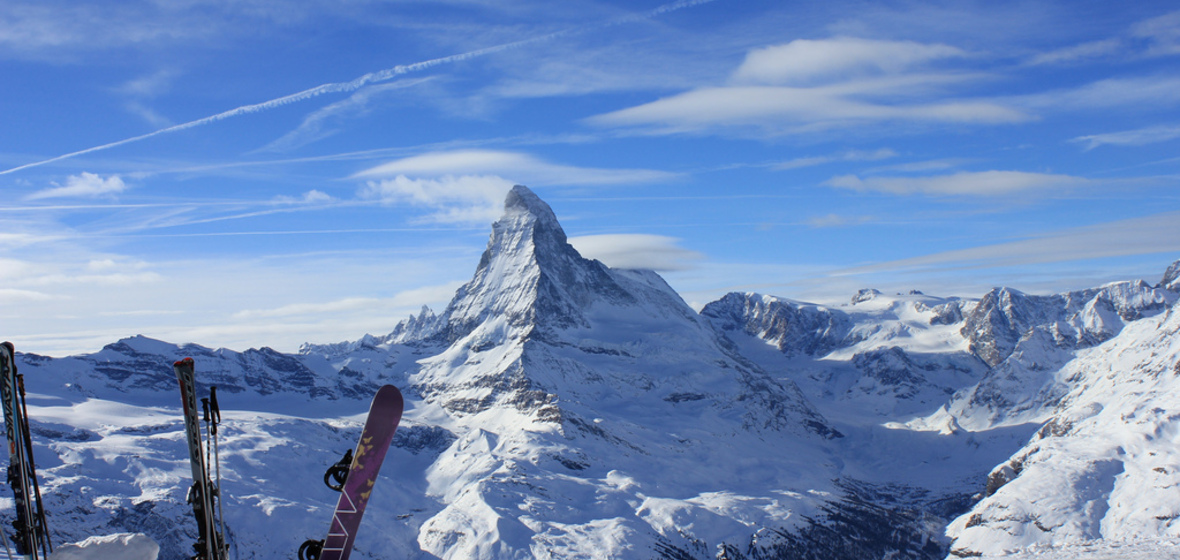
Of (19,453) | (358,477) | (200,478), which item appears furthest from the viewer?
(358,477)

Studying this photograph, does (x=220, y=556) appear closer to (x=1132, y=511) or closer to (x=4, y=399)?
(x=4, y=399)

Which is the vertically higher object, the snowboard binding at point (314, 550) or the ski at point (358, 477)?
the ski at point (358, 477)

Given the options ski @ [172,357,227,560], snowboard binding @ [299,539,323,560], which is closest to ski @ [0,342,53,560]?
ski @ [172,357,227,560]

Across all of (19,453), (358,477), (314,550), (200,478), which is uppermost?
(19,453)

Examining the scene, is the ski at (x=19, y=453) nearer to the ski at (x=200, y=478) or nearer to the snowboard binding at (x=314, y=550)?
the ski at (x=200, y=478)

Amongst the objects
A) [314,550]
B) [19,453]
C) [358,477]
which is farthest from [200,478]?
[19,453]

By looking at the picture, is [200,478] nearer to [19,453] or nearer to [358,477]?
→ [358,477]

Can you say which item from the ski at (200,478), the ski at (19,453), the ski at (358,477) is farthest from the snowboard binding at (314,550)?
the ski at (19,453)

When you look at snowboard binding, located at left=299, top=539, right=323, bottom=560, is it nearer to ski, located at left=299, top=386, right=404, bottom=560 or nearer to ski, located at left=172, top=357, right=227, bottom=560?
ski, located at left=299, top=386, right=404, bottom=560

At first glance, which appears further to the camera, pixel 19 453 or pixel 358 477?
pixel 358 477

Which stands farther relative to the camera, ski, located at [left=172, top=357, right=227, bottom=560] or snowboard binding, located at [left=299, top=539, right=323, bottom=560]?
snowboard binding, located at [left=299, top=539, right=323, bottom=560]
